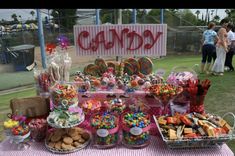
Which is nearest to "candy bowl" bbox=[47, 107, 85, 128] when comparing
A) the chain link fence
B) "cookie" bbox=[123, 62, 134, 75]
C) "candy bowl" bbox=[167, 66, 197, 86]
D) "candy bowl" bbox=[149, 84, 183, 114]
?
"candy bowl" bbox=[149, 84, 183, 114]

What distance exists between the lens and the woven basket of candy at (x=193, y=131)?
162 cm

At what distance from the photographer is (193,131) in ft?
5.55

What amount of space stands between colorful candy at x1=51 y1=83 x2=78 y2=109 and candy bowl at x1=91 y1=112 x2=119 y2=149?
8.3 inches

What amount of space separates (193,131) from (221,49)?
3.93 metres

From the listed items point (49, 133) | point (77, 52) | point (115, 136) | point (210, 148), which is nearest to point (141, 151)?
point (115, 136)

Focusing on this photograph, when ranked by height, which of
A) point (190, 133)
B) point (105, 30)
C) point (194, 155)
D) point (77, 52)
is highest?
point (105, 30)

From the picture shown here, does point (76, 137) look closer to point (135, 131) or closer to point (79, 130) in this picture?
point (79, 130)

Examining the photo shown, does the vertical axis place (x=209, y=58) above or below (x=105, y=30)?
below

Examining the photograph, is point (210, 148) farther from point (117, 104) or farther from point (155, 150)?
point (117, 104)

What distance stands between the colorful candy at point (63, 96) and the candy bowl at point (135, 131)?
1.30 ft

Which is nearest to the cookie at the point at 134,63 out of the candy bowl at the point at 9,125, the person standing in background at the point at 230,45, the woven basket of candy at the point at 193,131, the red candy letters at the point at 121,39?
the red candy letters at the point at 121,39

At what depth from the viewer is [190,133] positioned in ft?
5.44

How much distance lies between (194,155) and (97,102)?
2.54 feet

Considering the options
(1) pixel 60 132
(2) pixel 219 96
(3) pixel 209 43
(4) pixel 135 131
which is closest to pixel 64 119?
(1) pixel 60 132
